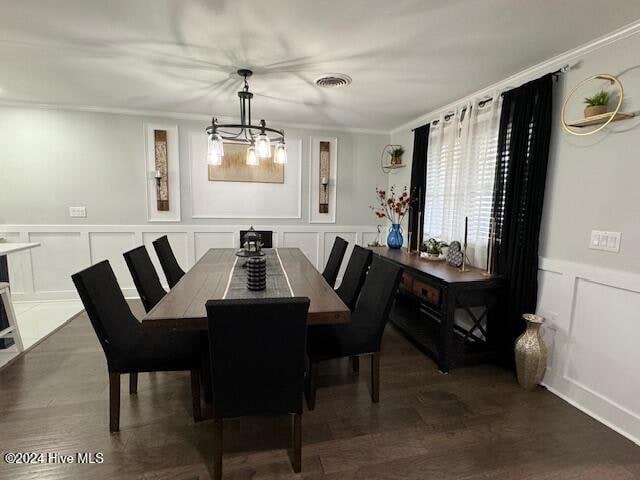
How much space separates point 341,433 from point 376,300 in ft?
2.75

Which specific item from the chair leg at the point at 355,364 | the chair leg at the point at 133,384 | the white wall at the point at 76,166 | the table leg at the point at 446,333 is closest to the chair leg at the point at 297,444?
the chair leg at the point at 355,364

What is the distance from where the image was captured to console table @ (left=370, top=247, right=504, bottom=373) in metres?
2.46

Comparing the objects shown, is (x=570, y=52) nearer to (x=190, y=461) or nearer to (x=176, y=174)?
(x=190, y=461)

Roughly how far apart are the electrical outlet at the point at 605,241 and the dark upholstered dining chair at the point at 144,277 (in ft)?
10.3

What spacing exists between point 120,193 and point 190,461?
344cm

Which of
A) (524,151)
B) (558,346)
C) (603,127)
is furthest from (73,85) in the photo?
(558,346)

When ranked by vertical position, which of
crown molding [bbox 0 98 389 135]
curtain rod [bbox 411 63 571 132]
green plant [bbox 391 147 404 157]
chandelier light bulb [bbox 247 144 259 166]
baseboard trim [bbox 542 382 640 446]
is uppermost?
crown molding [bbox 0 98 389 135]

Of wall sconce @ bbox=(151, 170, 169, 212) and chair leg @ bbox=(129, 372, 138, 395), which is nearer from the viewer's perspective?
chair leg @ bbox=(129, 372, 138, 395)

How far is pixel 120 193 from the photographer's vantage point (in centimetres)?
395

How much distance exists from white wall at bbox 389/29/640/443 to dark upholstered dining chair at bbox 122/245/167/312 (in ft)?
9.85

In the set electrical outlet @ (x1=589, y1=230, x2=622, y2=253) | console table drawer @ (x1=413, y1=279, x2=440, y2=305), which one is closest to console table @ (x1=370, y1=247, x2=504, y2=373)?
console table drawer @ (x1=413, y1=279, x2=440, y2=305)

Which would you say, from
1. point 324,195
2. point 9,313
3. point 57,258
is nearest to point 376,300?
point 324,195

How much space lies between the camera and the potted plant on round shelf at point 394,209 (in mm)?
3840

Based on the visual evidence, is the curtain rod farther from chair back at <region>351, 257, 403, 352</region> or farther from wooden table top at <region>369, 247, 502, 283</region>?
chair back at <region>351, 257, 403, 352</region>
